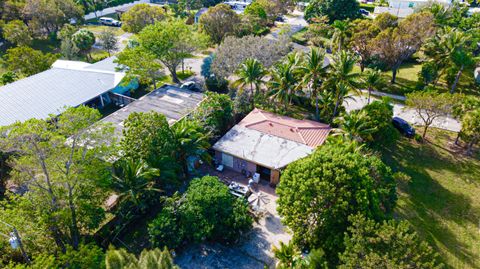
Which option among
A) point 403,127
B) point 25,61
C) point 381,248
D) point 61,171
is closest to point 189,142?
point 61,171

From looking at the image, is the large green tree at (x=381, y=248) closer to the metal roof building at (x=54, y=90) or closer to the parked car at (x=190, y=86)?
the metal roof building at (x=54, y=90)

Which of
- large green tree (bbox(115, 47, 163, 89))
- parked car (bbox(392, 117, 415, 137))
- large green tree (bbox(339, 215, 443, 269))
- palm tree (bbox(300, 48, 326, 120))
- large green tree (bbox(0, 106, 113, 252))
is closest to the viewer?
large green tree (bbox(339, 215, 443, 269))

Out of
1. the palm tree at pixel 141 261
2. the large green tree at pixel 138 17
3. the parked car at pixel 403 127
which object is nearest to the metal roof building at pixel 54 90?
the large green tree at pixel 138 17

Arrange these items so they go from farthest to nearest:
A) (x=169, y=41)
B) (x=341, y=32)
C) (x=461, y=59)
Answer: (x=341, y=32) < (x=169, y=41) < (x=461, y=59)

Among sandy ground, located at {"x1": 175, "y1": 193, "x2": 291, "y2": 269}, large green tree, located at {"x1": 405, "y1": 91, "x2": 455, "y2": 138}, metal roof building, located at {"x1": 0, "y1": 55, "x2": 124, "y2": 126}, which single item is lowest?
sandy ground, located at {"x1": 175, "y1": 193, "x2": 291, "y2": 269}

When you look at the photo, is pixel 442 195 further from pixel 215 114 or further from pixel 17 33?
pixel 17 33

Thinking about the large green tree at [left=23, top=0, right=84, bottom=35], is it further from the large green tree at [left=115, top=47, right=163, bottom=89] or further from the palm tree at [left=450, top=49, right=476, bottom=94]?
the palm tree at [left=450, top=49, right=476, bottom=94]

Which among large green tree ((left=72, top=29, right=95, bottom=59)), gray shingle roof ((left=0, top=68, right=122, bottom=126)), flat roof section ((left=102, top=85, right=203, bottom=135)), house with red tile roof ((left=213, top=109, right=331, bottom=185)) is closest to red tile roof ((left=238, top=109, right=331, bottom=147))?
house with red tile roof ((left=213, top=109, right=331, bottom=185))
